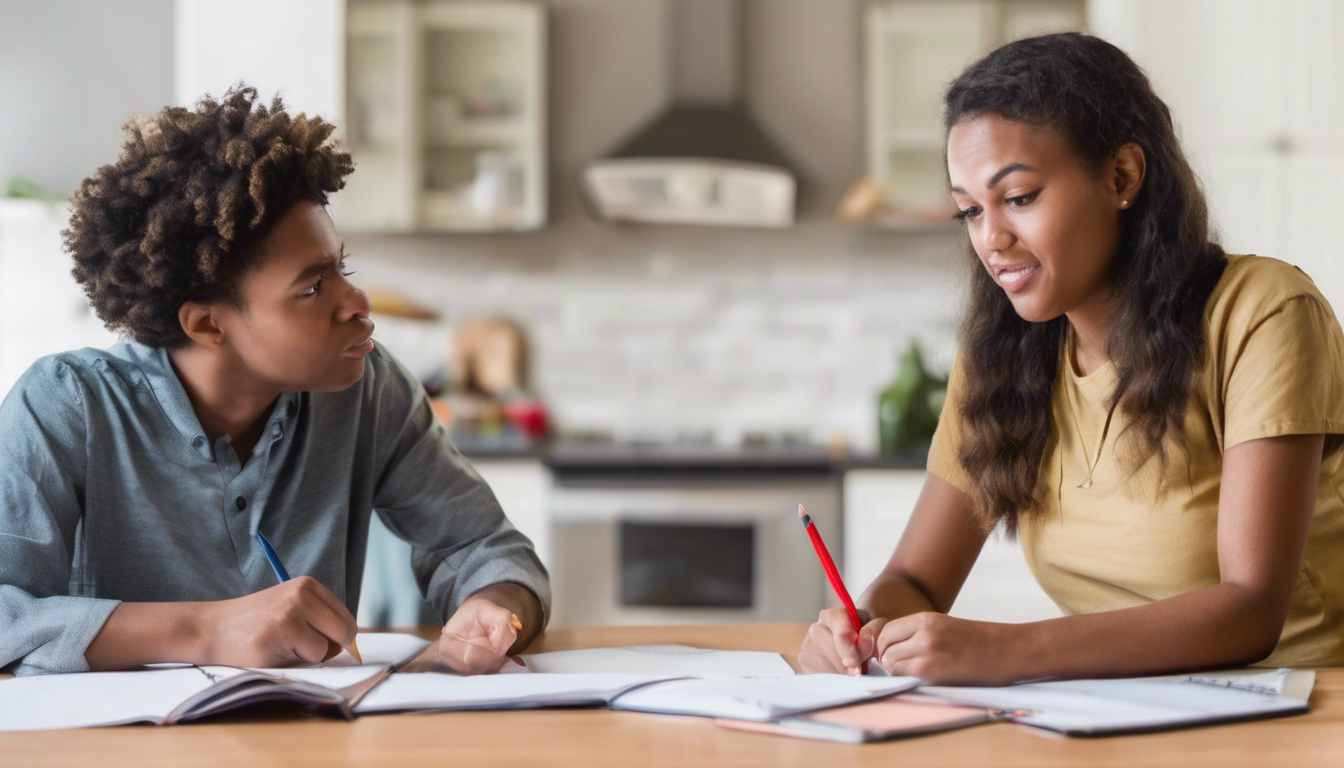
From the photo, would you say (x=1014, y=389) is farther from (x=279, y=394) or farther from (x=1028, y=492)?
(x=279, y=394)

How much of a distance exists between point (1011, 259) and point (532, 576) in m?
0.64

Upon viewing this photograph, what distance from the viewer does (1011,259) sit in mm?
1256

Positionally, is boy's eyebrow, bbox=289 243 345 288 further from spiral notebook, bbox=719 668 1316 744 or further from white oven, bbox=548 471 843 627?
white oven, bbox=548 471 843 627

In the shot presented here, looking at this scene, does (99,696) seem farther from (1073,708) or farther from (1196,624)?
(1196,624)

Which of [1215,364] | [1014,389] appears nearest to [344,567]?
[1014,389]

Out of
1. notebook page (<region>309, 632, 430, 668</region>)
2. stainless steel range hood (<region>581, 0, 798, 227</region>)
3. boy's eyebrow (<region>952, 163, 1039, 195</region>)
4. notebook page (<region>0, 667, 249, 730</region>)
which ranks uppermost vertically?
stainless steel range hood (<region>581, 0, 798, 227</region>)

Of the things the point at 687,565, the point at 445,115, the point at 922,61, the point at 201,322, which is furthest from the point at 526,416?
the point at 201,322

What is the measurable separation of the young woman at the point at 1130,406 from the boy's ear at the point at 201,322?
29.0 inches

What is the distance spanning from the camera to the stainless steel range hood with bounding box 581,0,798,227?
3.52 m

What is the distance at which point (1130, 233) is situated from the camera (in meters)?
1.28

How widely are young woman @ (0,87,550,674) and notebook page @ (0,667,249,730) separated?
18 centimetres

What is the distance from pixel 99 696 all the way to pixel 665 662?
0.49 metres

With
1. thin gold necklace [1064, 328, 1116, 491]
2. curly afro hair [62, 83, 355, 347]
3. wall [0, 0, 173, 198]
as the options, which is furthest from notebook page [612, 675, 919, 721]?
wall [0, 0, 173, 198]

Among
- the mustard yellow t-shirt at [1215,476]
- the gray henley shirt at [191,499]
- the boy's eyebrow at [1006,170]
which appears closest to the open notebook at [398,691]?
the gray henley shirt at [191,499]
